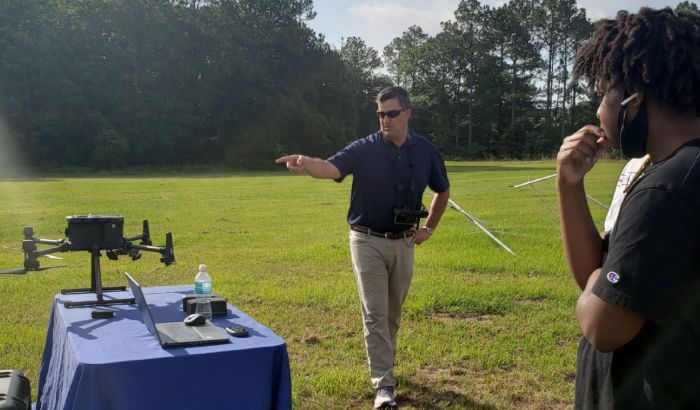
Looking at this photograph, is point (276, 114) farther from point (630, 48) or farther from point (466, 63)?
point (630, 48)

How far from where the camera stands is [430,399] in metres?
5.46

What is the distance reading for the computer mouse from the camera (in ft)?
11.9

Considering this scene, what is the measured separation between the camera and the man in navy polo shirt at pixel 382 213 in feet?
17.2

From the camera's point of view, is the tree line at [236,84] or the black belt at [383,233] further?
the tree line at [236,84]

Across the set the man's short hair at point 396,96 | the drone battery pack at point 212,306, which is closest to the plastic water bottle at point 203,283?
the drone battery pack at point 212,306

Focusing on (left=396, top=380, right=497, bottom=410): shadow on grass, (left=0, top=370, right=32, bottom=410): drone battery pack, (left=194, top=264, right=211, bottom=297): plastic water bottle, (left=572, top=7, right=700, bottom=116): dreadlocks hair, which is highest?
(left=572, top=7, right=700, bottom=116): dreadlocks hair

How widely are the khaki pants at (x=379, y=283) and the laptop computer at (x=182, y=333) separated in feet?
6.03

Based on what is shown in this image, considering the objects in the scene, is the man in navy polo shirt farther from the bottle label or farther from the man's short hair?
the bottle label

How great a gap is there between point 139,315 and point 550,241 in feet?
38.2

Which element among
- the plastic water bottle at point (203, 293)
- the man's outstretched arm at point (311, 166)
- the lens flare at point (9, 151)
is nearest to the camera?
the plastic water bottle at point (203, 293)

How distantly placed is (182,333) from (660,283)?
2.47 m

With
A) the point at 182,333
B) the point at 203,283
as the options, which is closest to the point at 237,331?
the point at 182,333

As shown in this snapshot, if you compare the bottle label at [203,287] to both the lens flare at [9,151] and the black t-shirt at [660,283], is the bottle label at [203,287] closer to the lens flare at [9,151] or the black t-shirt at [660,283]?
the black t-shirt at [660,283]

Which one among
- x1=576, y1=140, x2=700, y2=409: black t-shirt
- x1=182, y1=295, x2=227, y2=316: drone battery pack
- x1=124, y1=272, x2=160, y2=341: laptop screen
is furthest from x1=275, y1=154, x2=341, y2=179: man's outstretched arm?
x1=576, y1=140, x2=700, y2=409: black t-shirt
